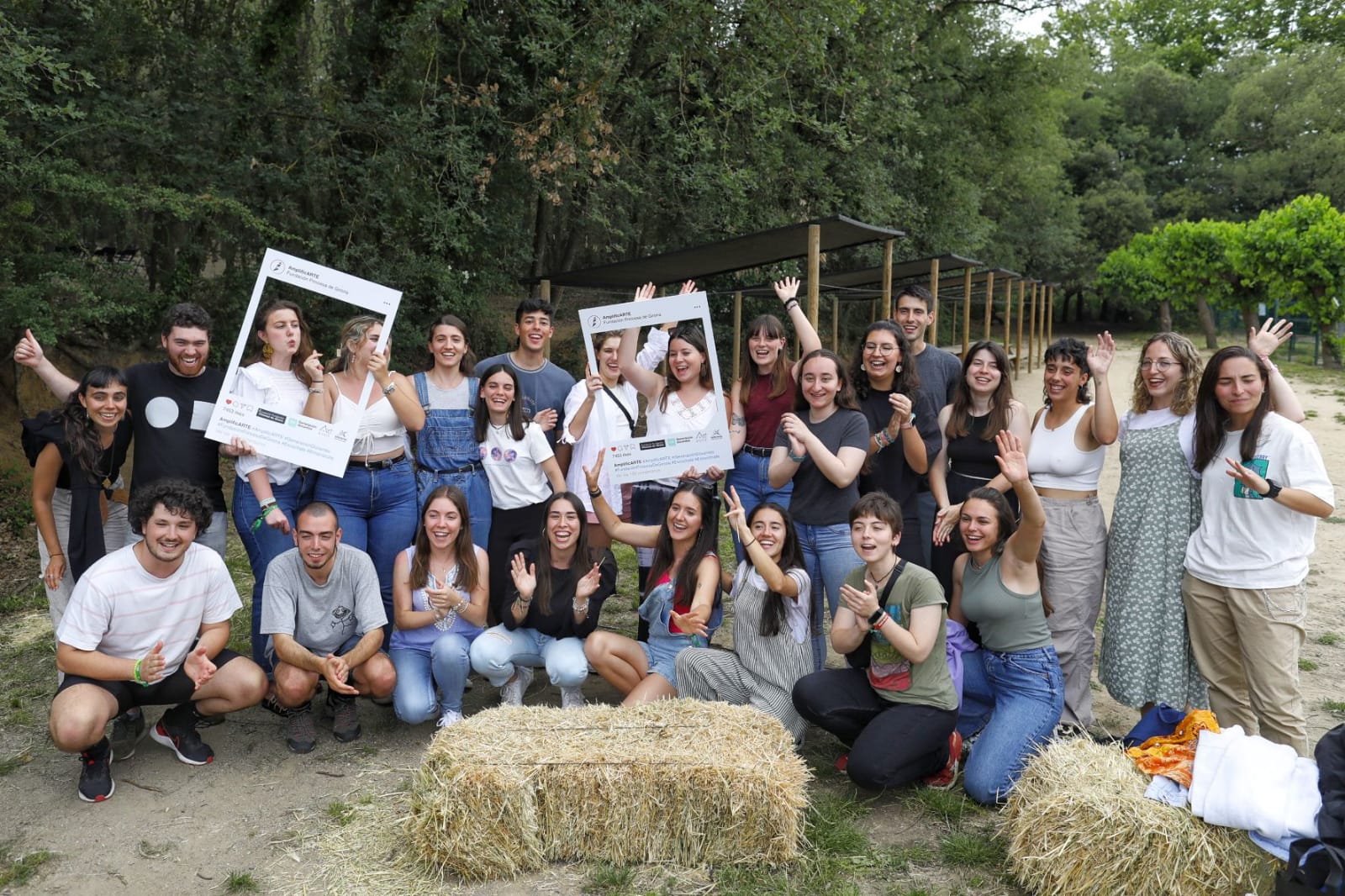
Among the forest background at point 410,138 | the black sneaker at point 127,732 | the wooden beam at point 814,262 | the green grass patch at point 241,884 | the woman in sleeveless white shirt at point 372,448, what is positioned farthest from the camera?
the forest background at point 410,138

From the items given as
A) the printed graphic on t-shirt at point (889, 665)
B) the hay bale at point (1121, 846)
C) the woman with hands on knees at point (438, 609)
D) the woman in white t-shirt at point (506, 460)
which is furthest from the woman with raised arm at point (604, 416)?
the hay bale at point (1121, 846)

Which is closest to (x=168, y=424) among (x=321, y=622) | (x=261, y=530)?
(x=261, y=530)

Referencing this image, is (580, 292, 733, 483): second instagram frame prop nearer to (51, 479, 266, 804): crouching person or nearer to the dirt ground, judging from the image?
the dirt ground

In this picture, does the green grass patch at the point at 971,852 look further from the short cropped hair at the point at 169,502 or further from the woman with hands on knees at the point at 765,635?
the short cropped hair at the point at 169,502

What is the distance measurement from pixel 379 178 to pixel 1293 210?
20333 millimetres

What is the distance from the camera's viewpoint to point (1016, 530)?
3.91 metres

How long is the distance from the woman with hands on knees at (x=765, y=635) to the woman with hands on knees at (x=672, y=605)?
5.4 inches

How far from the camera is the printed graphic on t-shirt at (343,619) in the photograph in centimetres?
427

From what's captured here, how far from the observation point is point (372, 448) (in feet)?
14.8

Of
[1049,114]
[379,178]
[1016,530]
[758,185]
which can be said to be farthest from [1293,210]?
[1016,530]

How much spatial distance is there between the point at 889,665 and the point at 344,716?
2436mm

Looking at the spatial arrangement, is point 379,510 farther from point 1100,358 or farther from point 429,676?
point 1100,358

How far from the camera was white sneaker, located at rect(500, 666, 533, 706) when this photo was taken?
14.7ft

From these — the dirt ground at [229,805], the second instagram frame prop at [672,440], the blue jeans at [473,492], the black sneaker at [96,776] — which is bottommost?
the dirt ground at [229,805]
